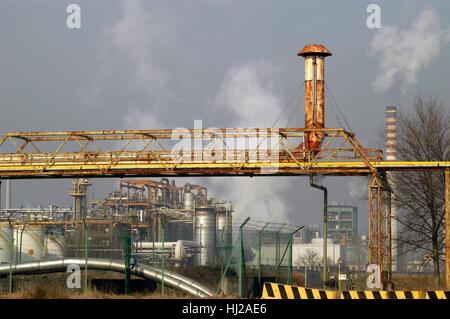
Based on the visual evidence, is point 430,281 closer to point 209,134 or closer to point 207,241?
point 209,134

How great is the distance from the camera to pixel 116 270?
3325 cm

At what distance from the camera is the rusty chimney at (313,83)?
4122 centimetres

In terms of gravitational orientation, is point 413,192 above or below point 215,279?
above

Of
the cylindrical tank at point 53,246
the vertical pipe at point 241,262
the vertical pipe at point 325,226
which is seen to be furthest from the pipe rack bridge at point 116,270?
the vertical pipe at point 325,226

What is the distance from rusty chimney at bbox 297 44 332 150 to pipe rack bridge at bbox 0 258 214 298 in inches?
521

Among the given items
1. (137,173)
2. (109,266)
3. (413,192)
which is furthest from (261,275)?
(413,192)

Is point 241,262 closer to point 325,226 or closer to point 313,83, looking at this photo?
point 325,226

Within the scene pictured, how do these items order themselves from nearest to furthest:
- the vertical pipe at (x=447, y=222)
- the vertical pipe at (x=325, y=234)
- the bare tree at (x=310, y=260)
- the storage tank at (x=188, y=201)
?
the vertical pipe at (x=447, y=222)
the vertical pipe at (x=325, y=234)
the bare tree at (x=310, y=260)
the storage tank at (x=188, y=201)

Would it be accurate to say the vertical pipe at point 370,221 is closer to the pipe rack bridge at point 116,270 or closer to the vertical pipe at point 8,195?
the pipe rack bridge at point 116,270

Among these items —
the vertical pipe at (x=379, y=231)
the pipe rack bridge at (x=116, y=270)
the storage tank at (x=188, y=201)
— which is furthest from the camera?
the storage tank at (x=188, y=201)

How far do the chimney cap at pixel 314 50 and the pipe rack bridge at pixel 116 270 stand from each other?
49.2 feet

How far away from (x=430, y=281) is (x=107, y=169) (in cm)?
1832
